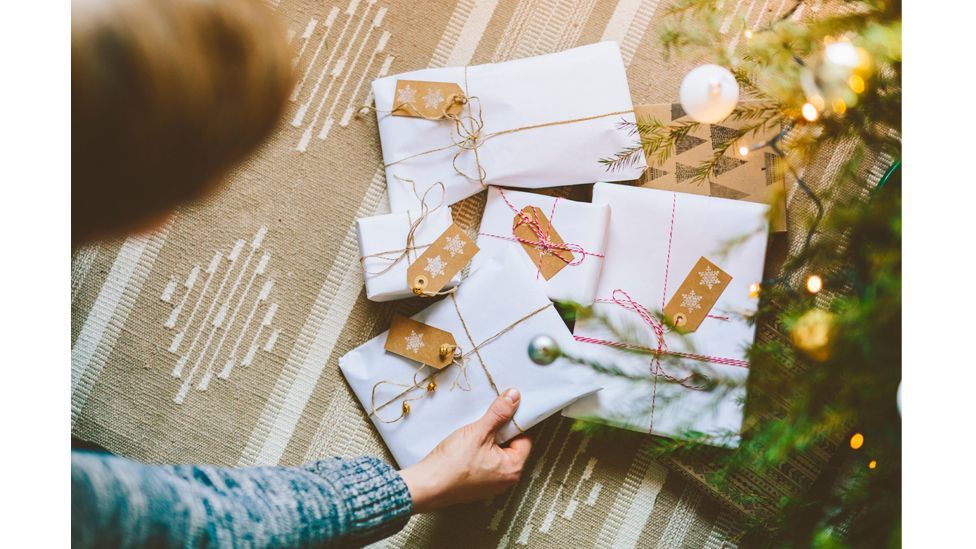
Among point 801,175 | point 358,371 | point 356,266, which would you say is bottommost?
point 358,371

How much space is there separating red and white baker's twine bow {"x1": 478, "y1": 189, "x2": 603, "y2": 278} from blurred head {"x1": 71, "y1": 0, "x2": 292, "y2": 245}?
645 millimetres

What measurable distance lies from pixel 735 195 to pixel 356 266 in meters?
0.65

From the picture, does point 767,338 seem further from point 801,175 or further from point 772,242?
point 801,175

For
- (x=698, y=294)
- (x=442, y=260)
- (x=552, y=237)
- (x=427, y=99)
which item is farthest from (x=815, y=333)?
(x=427, y=99)

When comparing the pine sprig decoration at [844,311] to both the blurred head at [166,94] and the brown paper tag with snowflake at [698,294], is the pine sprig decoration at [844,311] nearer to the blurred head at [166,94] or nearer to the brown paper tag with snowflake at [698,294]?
the brown paper tag with snowflake at [698,294]

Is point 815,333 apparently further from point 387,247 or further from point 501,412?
point 387,247

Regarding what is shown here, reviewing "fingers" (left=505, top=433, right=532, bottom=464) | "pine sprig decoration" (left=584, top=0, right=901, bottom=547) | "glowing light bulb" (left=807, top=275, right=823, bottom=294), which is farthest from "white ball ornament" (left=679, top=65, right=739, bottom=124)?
"fingers" (left=505, top=433, right=532, bottom=464)

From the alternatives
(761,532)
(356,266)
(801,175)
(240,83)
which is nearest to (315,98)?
(356,266)

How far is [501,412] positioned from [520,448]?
80mm

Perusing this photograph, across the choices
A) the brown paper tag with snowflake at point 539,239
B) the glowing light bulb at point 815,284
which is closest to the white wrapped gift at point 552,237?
the brown paper tag with snowflake at point 539,239

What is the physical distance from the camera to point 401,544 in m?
1.08

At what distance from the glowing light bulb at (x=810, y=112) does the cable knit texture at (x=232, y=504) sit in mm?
700

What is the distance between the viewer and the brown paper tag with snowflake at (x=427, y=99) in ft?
3.55

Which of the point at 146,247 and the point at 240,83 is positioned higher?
the point at 240,83
